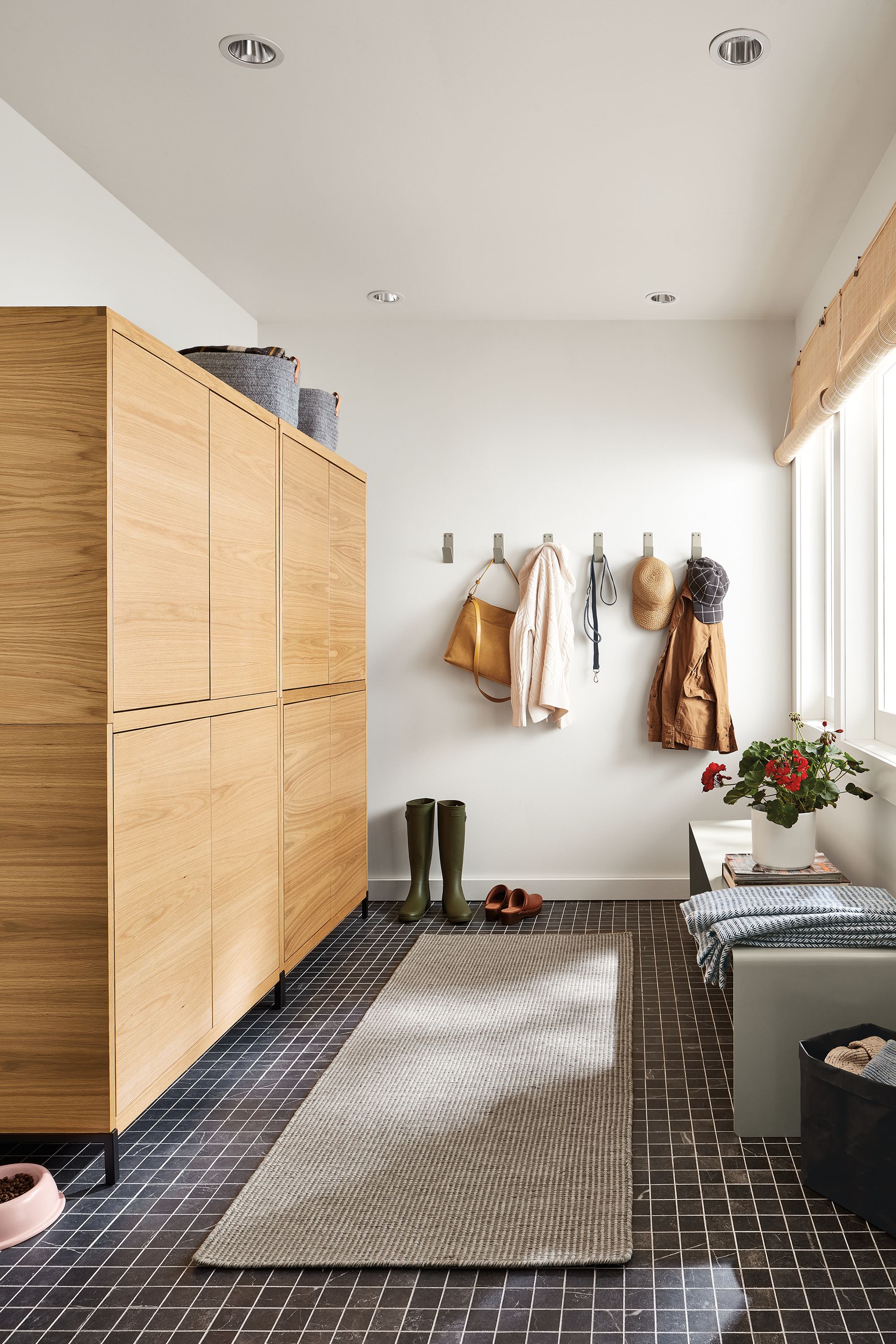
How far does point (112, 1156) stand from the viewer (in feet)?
6.33

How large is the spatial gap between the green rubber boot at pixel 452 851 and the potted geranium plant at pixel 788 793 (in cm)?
150

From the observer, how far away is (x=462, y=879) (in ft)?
13.6

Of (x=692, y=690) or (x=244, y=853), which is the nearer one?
(x=244, y=853)

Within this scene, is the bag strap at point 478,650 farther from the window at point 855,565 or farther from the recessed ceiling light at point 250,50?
the recessed ceiling light at point 250,50

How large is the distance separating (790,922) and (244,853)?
1.35 m

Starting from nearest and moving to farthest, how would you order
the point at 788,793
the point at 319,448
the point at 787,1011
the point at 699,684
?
the point at 787,1011 < the point at 788,793 < the point at 319,448 < the point at 699,684

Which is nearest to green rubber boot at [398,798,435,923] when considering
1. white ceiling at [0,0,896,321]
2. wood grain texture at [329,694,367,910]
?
wood grain texture at [329,694,367,910]

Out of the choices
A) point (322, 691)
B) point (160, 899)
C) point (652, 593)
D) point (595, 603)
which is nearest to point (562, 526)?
point (595, 603)

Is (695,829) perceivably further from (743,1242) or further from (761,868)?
(743,1242)

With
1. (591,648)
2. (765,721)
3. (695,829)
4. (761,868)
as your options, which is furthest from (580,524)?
(761,868)

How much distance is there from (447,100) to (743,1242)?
2.58 metres

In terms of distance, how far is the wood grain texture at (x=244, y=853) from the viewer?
2367 mm

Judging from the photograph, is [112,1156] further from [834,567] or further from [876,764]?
[834,567]

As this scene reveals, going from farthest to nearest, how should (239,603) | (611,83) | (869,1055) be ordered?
(239,603)
(611,83)
(869,1055)
